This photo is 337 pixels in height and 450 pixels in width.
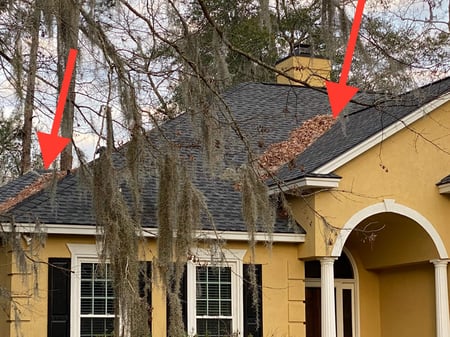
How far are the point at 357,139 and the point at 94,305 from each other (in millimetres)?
4750

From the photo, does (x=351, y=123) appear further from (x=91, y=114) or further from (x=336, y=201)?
(x=91, y=114)

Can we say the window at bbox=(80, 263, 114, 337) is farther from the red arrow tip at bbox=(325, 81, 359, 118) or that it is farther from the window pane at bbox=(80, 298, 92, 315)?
the red arrow tip at bbox=(325, 81, 359, 118)

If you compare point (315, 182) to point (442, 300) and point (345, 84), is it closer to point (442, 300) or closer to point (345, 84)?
point (442, 300)

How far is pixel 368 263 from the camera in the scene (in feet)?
51.6

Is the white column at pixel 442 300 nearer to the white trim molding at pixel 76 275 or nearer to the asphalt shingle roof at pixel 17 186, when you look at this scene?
the white trim molding at pixel 76 275

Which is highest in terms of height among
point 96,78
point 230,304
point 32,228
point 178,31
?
point 178,31

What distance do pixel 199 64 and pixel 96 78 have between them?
96cm

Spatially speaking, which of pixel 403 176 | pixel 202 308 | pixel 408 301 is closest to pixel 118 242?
pixel 202 308

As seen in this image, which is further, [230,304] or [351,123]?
[351,123]

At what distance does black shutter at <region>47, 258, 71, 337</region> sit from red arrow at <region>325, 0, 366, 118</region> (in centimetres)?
502

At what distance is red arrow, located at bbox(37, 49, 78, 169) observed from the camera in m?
7.20

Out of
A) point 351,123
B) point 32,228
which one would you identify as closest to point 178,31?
point 32,228

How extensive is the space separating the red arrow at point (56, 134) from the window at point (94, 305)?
472cm

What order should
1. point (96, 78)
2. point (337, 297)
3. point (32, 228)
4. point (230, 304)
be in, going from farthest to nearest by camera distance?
point (337, 297) → point (230, 304) → point (32, 228) → point (96, 78)
